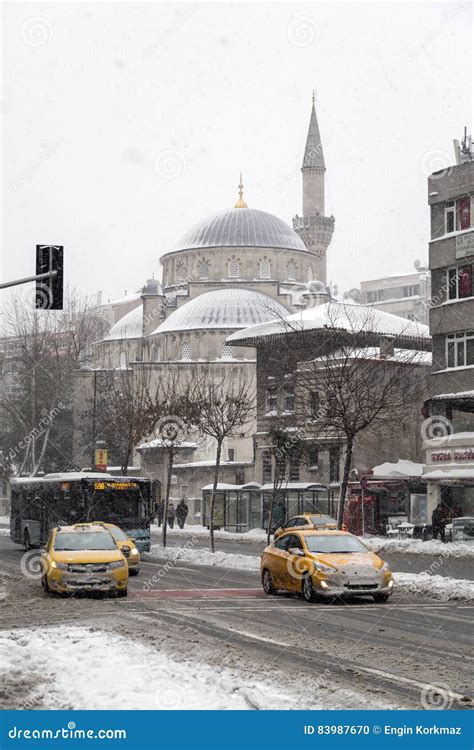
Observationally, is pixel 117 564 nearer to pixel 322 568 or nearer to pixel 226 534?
pixel 322 568

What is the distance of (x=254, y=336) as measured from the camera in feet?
210

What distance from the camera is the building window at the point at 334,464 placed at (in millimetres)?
57322

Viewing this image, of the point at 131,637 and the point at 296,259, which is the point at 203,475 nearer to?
the point at 296,259

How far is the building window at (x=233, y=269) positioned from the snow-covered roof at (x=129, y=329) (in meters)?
10.9

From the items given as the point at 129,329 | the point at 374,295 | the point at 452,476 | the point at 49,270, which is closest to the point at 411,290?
the point at 374,295

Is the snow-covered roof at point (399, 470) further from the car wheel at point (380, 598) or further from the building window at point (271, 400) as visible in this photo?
the car wheel at point (380, 598)

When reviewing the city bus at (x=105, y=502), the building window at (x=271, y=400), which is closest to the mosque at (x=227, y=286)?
the building window at (x=271, y=400)

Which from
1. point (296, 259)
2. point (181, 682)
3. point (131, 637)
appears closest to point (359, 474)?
point (131, 637)

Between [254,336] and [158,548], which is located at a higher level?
[254,336]

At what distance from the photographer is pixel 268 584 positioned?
2161 centimetres

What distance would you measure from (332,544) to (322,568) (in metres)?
1.10

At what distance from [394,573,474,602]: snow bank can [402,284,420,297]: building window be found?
127163 mm
